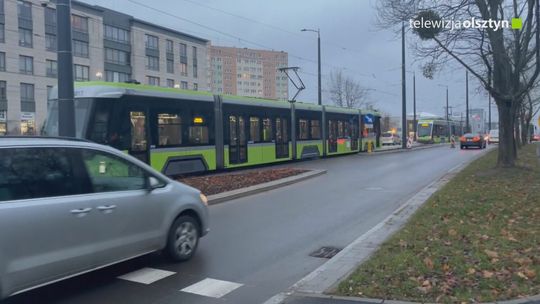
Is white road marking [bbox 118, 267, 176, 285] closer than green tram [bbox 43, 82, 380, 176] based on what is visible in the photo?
Yes

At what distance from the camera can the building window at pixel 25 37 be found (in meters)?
58.3

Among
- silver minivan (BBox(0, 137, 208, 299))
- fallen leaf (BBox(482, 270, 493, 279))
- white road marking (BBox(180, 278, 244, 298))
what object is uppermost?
silver minivan (BBox(0, 137, 208, 299))

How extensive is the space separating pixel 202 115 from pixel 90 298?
13.7 m

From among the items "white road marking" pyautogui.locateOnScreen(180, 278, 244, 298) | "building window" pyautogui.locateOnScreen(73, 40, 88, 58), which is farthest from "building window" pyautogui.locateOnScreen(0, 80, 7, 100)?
"white road marking" pyautogui.locateOnScreen(180, 278, 244, 298)

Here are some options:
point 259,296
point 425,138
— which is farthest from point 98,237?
point 425,138

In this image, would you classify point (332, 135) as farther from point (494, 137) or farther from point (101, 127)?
point (494, 137)

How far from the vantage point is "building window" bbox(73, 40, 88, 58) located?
6438 centimetres

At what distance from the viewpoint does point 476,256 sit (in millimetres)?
6332

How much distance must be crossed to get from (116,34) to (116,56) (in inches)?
113

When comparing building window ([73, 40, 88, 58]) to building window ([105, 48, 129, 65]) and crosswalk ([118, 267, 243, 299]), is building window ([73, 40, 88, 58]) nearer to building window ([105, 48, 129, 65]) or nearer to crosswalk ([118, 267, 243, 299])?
building window ([105, 48, 129, 65])

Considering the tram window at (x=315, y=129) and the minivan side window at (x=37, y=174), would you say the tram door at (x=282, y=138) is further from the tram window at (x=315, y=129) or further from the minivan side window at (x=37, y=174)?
the minivan side window at (x=37, y=174)

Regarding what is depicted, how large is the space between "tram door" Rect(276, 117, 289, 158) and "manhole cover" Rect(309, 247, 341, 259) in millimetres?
16598

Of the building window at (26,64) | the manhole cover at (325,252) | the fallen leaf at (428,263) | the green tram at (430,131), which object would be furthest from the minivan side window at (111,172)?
the building window at (26,64)

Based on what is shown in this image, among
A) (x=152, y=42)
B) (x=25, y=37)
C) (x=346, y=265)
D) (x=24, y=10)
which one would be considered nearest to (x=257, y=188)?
(x=346, y=265)
